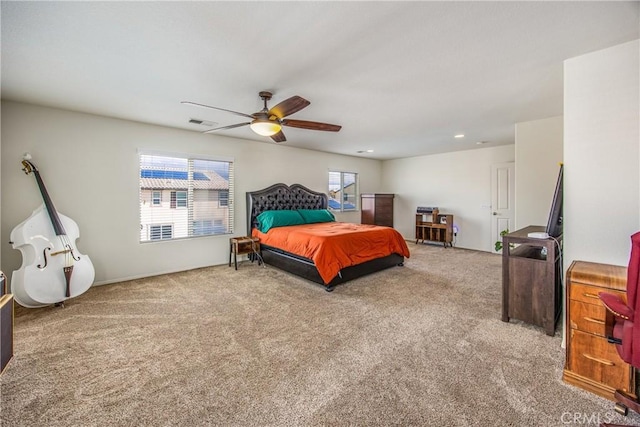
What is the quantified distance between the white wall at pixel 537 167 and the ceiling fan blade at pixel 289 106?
3439 mm

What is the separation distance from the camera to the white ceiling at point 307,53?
1681 mm

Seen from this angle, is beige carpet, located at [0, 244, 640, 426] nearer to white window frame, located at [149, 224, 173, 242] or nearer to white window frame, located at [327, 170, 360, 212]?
white window frame, located at [149, 224, 173, 242]

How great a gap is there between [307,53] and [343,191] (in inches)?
207

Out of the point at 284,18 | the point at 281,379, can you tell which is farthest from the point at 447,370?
the point at 284,18

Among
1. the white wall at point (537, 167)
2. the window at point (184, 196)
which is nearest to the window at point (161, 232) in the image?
the window at point (184, 196)

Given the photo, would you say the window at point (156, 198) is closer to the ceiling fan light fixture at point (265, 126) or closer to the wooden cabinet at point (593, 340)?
the ceiling fan light fixture at point (265, 126)

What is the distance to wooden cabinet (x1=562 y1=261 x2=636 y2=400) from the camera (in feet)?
5.38

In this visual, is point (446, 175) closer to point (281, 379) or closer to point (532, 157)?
point (532, 157)

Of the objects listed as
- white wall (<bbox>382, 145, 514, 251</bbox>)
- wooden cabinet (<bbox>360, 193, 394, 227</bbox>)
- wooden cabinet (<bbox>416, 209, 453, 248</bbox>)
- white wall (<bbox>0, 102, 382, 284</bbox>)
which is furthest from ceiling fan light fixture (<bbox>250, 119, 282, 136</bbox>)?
white wall (<bbox>382, 145, 514, 251</bbox>)

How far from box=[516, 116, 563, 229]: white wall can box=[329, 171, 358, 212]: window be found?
407 centimetres

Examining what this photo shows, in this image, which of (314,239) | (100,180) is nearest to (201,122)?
(100,180)

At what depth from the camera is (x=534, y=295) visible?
248 centimetres
